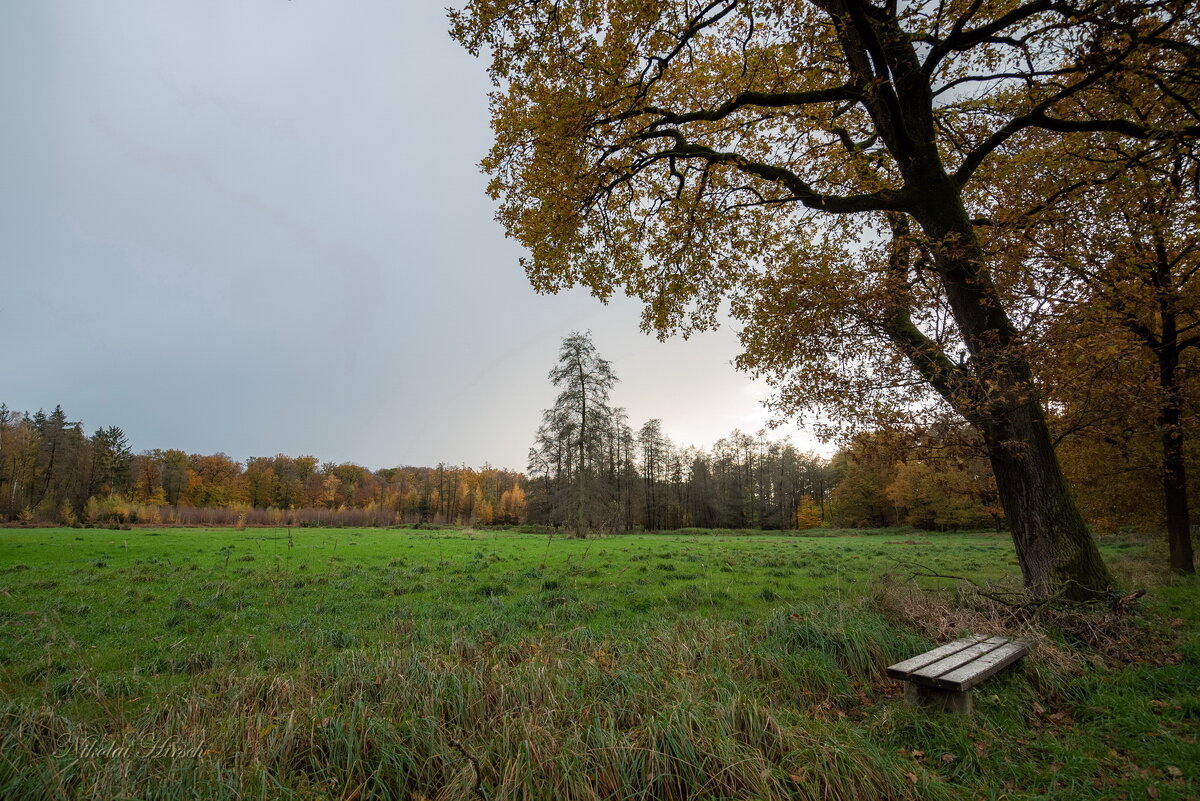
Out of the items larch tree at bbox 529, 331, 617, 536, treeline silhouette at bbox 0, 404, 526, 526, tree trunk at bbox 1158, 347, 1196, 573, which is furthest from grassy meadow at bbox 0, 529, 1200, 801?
larch tree at bbox 529, 331, 617, 536

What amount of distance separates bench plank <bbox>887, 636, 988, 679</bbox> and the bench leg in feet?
0.45

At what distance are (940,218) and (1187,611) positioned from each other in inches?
237

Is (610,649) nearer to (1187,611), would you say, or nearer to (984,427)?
(984,427)

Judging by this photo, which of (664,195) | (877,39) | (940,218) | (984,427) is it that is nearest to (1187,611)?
(984,427)

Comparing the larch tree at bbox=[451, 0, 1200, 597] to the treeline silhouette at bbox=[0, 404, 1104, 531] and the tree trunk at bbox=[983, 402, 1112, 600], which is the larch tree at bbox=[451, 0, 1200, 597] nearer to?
the tree trunk at bbox=[983, 402, 1112, 600]

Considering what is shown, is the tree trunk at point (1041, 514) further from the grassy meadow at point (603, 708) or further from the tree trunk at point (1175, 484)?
the tree trunk at point (1175, 484)

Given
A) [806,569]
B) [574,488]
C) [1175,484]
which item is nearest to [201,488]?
[574,488]

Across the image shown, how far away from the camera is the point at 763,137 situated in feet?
29.6

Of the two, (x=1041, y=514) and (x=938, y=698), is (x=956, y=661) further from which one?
(x=1041, y=514)

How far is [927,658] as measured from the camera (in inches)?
163

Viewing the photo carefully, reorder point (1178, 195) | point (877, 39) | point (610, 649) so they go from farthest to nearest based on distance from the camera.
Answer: point (1178, 195) → point (877, 39) → point (610, 649)

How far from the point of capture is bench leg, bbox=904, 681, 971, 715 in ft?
12.3

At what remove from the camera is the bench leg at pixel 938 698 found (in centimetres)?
374

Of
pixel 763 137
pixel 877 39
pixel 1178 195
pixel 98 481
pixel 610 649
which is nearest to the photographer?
pixel 610 649
